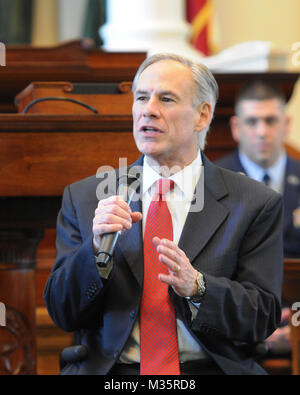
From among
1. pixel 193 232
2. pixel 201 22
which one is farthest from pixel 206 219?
pixel 201 22

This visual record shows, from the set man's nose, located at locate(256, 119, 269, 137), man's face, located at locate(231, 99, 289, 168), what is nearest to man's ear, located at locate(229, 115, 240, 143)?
man's face, located at locate(231, 99, 289, 168)

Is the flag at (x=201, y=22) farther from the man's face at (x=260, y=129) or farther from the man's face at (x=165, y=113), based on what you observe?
the man's face at (x=165, y=113)

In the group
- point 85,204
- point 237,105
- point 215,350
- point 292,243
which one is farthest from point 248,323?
point 237,105

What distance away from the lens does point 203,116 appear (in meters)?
2.52

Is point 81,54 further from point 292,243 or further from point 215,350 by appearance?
point 215,350

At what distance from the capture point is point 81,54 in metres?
3.63

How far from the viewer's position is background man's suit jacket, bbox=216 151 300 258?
4.32 m

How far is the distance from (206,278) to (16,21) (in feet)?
17.4

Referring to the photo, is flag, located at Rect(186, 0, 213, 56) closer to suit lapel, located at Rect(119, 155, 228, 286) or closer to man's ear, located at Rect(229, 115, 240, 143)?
man's ear, located at Rect(229, 115, 240, 143)

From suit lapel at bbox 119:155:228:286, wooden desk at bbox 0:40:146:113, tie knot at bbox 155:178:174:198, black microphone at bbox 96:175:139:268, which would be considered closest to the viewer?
black microphone at bbox 96:175:139:268

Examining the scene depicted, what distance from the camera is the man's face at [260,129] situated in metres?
4.61

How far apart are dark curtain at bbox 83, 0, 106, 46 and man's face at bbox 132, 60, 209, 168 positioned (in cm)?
447

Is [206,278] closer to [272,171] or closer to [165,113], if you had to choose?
[165,113]

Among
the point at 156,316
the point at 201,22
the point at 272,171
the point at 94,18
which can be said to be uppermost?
the point at 94,18
